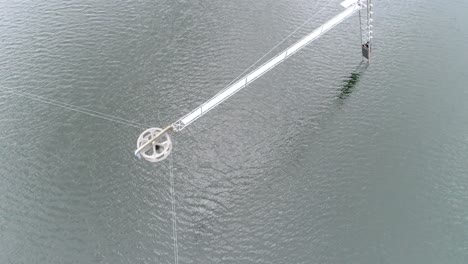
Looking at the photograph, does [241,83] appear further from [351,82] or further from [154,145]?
[351,82]

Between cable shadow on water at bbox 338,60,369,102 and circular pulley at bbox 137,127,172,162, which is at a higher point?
cable shadow on water at bbox 338,60,369,102

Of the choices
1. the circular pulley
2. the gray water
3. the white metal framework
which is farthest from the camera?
the gray water

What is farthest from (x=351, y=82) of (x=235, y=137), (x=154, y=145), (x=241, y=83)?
(x=154, y=145)

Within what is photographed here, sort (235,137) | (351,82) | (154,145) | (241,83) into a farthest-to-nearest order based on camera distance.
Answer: (351,82)
(235,137)
(241,83)
(154,145)

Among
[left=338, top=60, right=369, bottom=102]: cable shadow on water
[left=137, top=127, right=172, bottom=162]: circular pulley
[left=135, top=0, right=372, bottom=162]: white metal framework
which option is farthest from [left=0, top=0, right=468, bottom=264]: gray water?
[left=137, top=127, right=172, bottom=162]: circular pulley

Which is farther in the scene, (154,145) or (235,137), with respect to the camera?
(235,137)

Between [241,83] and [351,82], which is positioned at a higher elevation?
[351,82]

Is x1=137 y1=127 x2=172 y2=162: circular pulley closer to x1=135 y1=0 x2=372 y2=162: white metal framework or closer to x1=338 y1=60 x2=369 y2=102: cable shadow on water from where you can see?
x1=135 y1=0 x2=372 y2=162: white metal framework

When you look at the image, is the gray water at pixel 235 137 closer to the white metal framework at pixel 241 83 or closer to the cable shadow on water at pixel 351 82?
the cable shadow on water at pixel 351 82
